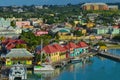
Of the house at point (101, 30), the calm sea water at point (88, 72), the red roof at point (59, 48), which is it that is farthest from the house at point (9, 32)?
the calm sea water at point (88, 72)

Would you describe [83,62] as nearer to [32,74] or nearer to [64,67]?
[64,67]

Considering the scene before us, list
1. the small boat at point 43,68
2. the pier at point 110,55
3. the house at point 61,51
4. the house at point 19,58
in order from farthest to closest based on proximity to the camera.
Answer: the pier at point 110,55 < the house at point 61,51 < the house at point 19,58 < the small boat at point 43,68

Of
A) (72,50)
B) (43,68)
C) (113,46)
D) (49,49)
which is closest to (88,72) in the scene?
(43,68)

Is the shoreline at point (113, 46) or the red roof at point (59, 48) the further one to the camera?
the shoreline at point (113, 46)

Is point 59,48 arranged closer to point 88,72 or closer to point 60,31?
point 88,72

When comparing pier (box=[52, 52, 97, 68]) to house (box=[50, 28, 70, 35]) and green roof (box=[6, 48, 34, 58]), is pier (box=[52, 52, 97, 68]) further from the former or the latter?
house (box=[50, 28, 70, 35])

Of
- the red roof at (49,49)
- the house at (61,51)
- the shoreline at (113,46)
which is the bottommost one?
the shoreline at (113,46)

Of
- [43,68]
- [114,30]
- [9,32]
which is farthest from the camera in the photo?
[114,30]

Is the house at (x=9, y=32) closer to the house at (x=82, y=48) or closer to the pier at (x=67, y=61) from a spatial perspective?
the house at (x=82, y=48)
